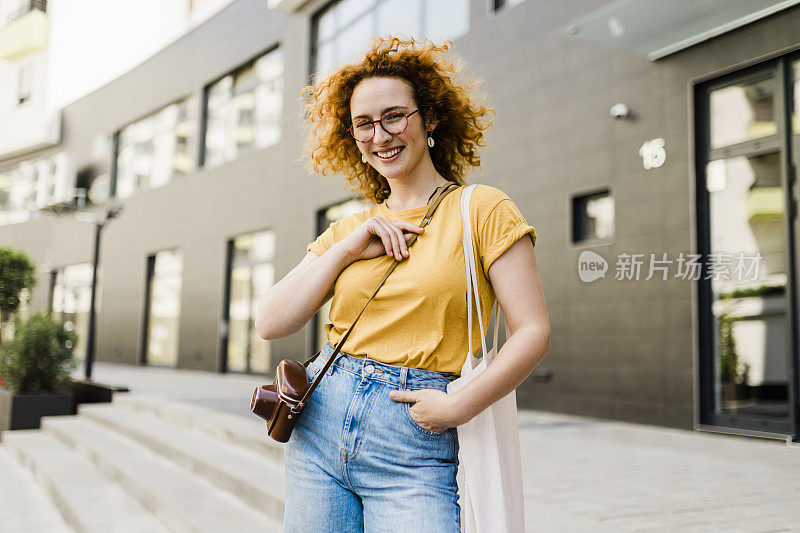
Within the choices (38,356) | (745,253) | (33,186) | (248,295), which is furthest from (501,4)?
(33,186)

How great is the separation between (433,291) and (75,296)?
860 inches

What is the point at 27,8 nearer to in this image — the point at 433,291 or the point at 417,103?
the point at 417,103

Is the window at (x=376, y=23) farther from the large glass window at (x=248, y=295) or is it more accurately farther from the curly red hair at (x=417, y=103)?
the curly red hair at (x=417, y=103)

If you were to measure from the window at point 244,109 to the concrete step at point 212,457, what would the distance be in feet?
27.2

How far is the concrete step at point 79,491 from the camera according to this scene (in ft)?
13.8

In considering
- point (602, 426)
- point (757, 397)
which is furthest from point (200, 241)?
point (757, 397)

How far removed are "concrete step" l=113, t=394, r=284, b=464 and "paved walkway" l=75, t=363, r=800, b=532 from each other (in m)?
0.61

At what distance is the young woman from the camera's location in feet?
4.08

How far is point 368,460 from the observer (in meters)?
1.29

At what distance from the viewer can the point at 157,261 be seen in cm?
1761

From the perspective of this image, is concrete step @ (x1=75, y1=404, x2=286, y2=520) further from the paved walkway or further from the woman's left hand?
the woman's left hand

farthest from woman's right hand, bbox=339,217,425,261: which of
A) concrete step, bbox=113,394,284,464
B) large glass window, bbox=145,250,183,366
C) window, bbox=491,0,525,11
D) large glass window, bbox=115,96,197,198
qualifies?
large glass window, bbox=115,96,197,198

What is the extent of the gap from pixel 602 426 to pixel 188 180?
12.5m

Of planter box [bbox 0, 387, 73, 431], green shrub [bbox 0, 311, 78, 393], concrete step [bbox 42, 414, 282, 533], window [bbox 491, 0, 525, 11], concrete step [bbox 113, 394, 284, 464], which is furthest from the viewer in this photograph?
window [bbox 491, 0, 525, 11]
